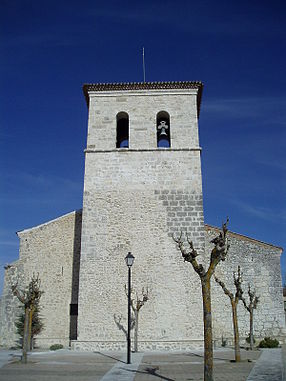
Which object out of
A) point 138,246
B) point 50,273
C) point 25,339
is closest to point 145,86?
point 138,246

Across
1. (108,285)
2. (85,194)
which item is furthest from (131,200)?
(108,285)

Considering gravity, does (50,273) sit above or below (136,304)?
above

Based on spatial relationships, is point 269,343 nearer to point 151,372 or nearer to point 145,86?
point 151,372

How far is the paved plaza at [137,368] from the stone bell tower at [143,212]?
2.00m

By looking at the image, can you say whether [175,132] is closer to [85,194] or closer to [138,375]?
[85,194]

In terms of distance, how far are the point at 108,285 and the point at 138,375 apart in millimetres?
6410

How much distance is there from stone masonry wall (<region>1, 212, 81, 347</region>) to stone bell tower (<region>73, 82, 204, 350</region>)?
2269mm

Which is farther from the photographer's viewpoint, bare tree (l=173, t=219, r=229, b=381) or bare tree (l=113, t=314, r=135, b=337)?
bare tree (l=113, t=314, r=135, b=337)

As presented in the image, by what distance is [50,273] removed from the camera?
16938 millimetres

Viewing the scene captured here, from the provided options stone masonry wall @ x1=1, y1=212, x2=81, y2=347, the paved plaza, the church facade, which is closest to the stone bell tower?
the church facade

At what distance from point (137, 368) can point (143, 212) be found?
7.01 m

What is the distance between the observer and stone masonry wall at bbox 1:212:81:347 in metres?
16.3

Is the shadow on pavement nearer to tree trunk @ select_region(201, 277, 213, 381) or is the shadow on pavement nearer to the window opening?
tree trunk @ select_region(201, 277, 213, 381)

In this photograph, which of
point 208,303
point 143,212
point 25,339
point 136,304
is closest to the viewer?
point 208,303
